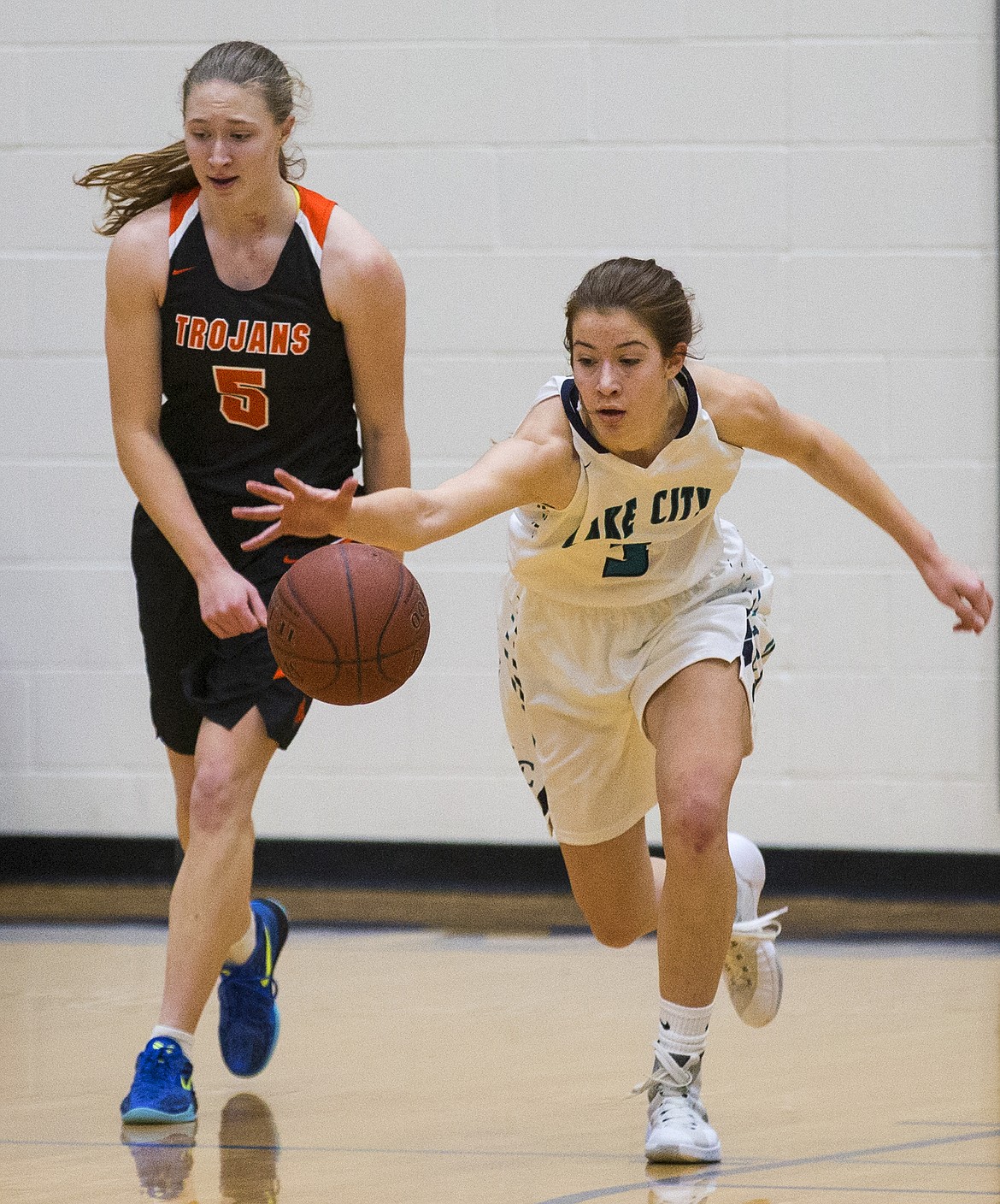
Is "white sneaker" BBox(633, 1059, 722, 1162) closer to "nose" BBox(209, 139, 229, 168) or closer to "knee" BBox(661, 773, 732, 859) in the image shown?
"knee" BBox(661, 773, 732, 859)

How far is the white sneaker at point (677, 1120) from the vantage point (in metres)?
2.82

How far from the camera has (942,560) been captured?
10.3 feet

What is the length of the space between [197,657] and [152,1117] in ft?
2.71

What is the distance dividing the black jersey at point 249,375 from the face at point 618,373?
1.94 ft

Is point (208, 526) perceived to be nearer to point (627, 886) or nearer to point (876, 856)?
point (627, 886)

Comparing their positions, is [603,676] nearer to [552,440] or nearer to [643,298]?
[552,440]

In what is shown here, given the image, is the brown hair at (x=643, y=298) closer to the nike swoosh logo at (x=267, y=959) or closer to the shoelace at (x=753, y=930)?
the shoelace at (x=753, y=930)

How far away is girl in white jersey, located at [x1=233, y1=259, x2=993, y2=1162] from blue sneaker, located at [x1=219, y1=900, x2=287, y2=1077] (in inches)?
26.1

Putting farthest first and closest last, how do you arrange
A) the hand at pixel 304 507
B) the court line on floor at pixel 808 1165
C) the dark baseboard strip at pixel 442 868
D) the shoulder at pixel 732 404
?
the dark baseboard strip at pixel 442 868, the shoulder at pixel 732 404, the court line on floor at pixel 808 1165, the hand at pixel 304 507

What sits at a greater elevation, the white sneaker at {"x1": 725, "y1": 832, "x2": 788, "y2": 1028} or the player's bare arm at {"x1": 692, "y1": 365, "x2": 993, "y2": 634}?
the player's bare arm at {"x1": 692, "y1": 365, "x2": 993, "y2": 634}

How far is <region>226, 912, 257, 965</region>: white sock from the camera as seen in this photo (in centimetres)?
345

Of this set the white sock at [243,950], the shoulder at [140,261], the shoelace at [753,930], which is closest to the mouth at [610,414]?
the shoulder at [140,261]

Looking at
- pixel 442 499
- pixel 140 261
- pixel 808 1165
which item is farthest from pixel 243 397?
pixel 808 1165

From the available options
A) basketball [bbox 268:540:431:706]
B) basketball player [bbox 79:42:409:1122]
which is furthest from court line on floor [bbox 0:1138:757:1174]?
basketball [bbox 268:540:431:706]
